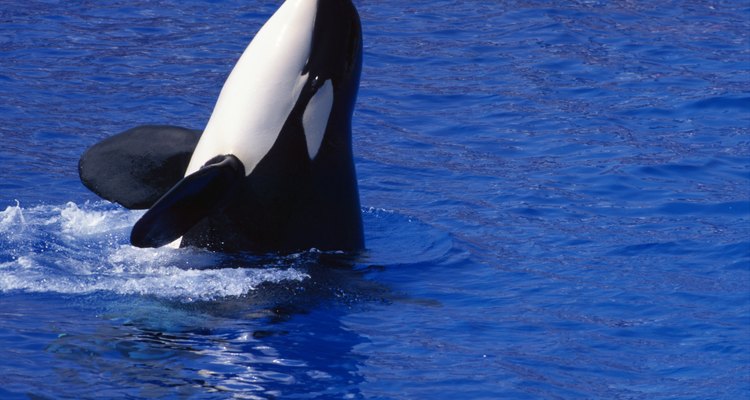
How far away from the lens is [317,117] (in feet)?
27.1

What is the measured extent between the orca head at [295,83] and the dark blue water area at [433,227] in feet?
2.58

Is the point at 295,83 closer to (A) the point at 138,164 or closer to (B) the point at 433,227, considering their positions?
(A) the point at 138,164

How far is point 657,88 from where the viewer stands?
48.3 ft

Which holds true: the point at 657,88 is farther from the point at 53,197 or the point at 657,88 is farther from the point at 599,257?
the point at 53,197

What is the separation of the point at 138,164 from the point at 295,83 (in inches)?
47.0

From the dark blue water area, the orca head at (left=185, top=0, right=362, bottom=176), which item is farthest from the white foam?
the orca head at (left=185, top=0, right=362, bottom=176)

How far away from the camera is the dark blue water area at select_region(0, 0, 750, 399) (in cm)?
734

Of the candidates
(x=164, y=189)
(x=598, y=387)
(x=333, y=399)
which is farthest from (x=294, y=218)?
(x=598, y=387)

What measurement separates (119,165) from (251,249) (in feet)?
3.46

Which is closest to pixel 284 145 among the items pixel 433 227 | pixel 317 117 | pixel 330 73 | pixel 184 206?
pixel 317 117

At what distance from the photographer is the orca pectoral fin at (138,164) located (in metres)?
8.33

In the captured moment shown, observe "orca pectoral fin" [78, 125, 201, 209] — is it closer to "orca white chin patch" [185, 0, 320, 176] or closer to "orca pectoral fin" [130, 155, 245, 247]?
"orca white chin patch" [185, 0, 320, 176]

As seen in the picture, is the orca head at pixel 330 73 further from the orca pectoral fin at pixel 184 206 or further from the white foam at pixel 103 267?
the white foam at pixel 103 267

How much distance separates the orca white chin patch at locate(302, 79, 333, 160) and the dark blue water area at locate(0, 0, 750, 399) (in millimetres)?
737
